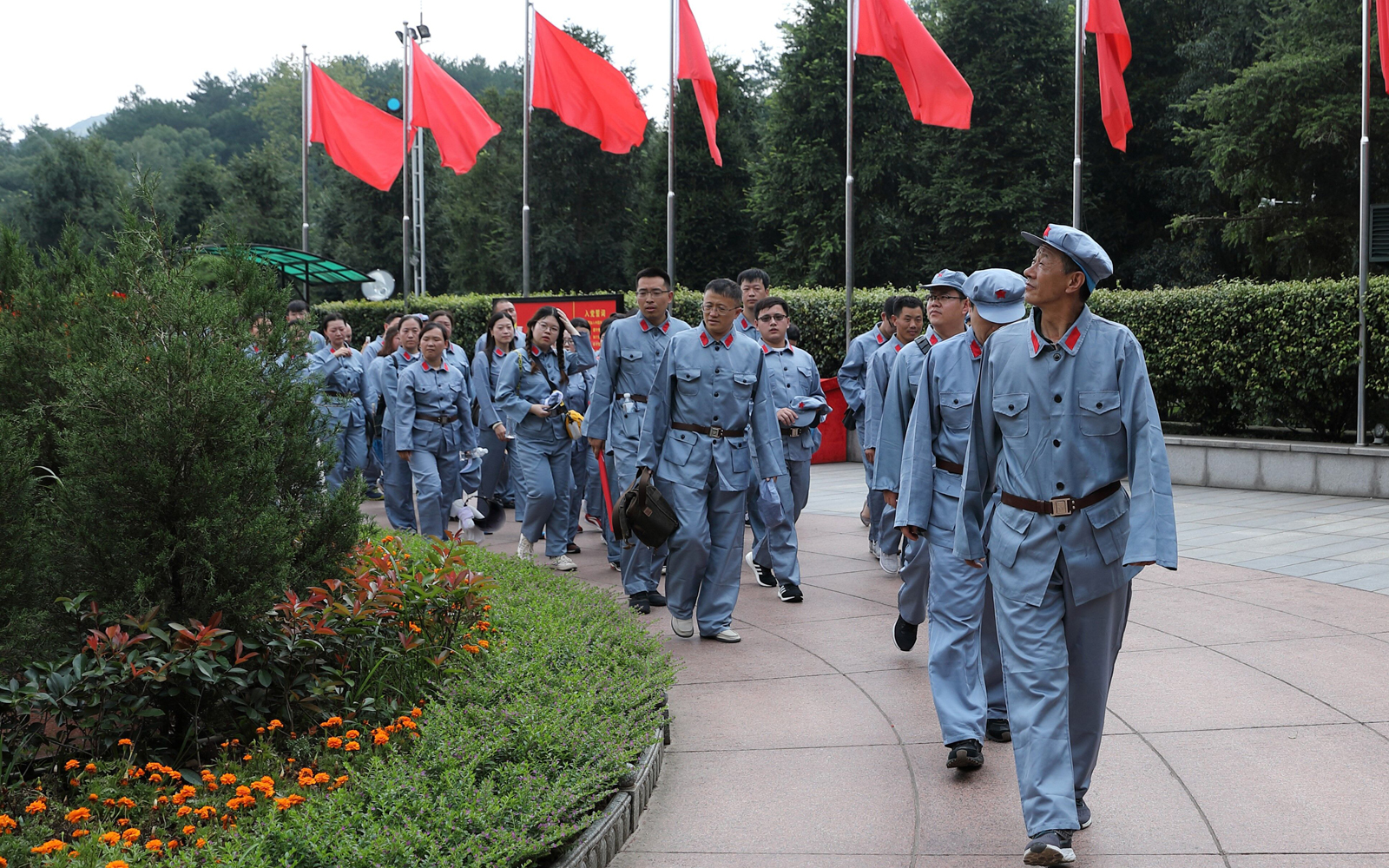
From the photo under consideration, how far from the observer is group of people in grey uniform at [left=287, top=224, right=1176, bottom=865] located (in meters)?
3.78

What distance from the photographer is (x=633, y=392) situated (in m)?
8.40

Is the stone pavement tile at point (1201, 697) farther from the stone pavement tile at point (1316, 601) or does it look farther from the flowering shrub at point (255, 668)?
the flowering shrub at point (255, 668)

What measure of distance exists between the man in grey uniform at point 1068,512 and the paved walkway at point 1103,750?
405mm

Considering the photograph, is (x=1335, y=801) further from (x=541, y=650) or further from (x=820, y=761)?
(x=541, y=650)

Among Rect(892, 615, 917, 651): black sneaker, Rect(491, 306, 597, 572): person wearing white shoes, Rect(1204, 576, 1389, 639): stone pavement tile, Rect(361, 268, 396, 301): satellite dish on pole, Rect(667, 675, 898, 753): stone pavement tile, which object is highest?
Rect(361, 268, 396, 301): satellite dish on pole

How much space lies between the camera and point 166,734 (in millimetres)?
4250

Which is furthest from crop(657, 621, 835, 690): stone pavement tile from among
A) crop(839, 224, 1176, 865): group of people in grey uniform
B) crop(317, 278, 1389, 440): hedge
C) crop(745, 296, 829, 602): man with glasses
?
crop(317, 278, 1389, 440): hedge

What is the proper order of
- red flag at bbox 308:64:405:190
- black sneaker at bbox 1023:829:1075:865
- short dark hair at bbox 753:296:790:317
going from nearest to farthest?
black sneaker at bbox 1023:829:1075:865 → short dark hair at bbox 753:296:790:317 → red flag at bbox 308:64:405:190

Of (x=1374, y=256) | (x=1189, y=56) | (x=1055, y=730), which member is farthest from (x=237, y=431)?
(x=1189, y=56)

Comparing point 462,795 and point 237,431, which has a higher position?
point 237,431

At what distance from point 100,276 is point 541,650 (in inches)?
90.6

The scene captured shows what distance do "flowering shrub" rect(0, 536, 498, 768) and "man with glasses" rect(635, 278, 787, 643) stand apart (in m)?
1.58

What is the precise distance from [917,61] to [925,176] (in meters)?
19.3

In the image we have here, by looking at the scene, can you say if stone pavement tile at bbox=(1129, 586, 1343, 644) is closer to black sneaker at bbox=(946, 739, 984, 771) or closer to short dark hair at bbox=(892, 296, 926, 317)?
short dark hair at bbox=(892, 296, 926, 317)
